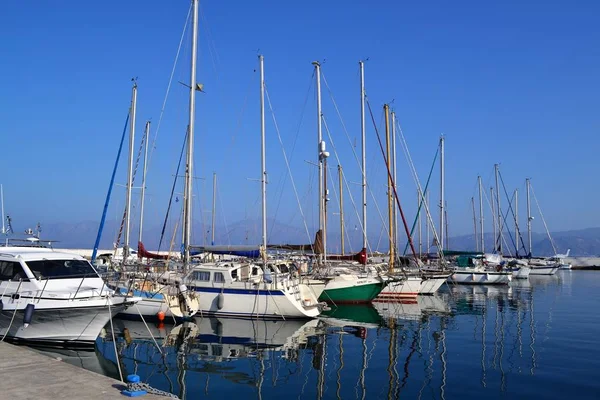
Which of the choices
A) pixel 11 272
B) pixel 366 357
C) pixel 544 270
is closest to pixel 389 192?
pixel 366 357

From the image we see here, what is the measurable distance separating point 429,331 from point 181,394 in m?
13.6

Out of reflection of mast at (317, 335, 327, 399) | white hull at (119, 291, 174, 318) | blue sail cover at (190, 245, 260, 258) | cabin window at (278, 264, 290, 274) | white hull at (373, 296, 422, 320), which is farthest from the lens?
cabin window at (278, 264, 290, 274)

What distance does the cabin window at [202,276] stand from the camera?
25.9m

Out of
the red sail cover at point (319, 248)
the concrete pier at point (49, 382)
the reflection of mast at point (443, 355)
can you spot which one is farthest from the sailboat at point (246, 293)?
the concrete pier at point (49, 382)

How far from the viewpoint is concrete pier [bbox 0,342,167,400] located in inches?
383

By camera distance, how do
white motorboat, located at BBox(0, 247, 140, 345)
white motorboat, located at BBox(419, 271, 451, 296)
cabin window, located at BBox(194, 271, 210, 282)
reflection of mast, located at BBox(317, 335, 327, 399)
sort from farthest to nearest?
white motorboat, located at BBox(419, 271, 451, 296) < cabin window, located at BBox(194, 271, 210, 282) < white motorboat, located at BBox(0, 247, 140, 345) < reflection of mast, located at BBox(317, 335, 327, 399)

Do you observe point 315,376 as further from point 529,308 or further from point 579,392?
point 529,308

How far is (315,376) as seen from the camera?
15570 mm

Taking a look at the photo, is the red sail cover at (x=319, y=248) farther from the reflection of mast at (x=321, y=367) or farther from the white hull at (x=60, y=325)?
the white hull at (x=60, y=325)

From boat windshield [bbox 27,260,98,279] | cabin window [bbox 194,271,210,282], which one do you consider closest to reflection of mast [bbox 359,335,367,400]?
cabin window [bbox 194,271,210,282]

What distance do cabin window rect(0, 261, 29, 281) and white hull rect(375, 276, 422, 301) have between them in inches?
918

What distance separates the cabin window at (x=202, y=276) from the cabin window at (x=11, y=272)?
30.4ft

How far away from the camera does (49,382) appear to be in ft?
Result: 34.7

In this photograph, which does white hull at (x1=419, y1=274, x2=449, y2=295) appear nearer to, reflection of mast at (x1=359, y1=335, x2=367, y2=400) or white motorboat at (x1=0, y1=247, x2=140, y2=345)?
reflection of mast at (x1=359, y1=335, x2=367, y2=400)
